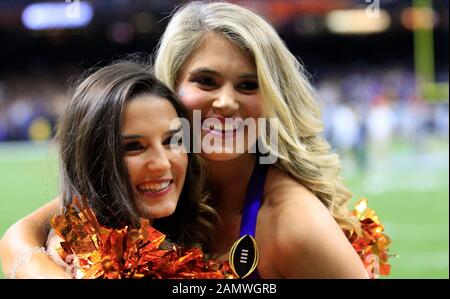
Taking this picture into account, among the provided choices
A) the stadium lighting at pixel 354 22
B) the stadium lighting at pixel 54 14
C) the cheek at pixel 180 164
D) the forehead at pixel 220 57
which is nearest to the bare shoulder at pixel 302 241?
the cheek at pixel 180 164

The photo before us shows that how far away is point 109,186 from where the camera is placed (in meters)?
1.68

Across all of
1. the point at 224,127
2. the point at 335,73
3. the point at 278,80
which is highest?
the point at 335,73

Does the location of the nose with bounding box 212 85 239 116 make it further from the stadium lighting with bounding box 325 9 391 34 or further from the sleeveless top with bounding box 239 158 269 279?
the stadium lighting with bounding box 325 9 391 34

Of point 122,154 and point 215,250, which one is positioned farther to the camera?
point 215,250

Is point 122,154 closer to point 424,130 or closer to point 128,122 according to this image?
point 128,122

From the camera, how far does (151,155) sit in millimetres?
1696

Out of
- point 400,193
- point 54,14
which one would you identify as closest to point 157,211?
point 400,193

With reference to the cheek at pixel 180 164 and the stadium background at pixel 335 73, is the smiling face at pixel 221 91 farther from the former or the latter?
the stadium background at pixel 335 73

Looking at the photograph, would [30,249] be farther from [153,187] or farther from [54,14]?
[54,14]

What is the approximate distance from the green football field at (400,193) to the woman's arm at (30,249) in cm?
12

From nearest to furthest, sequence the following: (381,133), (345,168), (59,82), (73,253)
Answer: (73,253)
(345,168)
(381,133)
(59,82)

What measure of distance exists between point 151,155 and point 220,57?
43 centimetres
